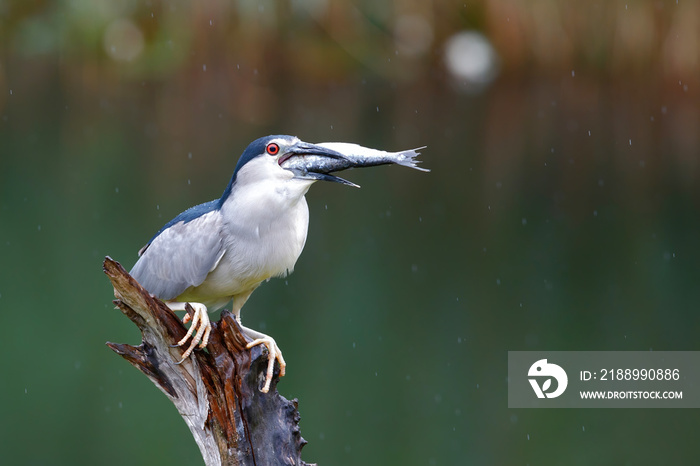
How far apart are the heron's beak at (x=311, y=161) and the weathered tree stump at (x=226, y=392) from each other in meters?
0.65

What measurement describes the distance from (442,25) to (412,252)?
22.9 feet

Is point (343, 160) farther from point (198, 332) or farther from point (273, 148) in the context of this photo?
point (198, 332)

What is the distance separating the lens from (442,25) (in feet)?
55.4

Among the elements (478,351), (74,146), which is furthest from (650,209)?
(74,146)

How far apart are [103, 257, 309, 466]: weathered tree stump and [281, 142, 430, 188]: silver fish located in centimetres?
66

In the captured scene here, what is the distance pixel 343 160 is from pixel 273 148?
298 millimetres

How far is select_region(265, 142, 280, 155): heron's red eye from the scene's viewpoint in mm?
3762

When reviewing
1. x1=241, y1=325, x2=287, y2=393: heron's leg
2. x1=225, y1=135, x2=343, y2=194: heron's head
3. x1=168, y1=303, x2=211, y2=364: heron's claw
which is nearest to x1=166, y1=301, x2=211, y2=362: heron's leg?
x1=168, y1=303, x2=211, y2=364: heron's claw

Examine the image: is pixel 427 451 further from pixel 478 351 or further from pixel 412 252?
pixel 412 252

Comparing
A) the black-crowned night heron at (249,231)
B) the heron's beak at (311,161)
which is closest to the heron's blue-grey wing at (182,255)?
the black-crowned night heron at (249,231)

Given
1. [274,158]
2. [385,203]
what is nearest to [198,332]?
[274,158]

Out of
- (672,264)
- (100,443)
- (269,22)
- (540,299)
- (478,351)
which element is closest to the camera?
(100,443)

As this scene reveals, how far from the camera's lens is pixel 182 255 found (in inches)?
156

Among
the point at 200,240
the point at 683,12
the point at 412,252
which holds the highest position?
the point at 683,12
